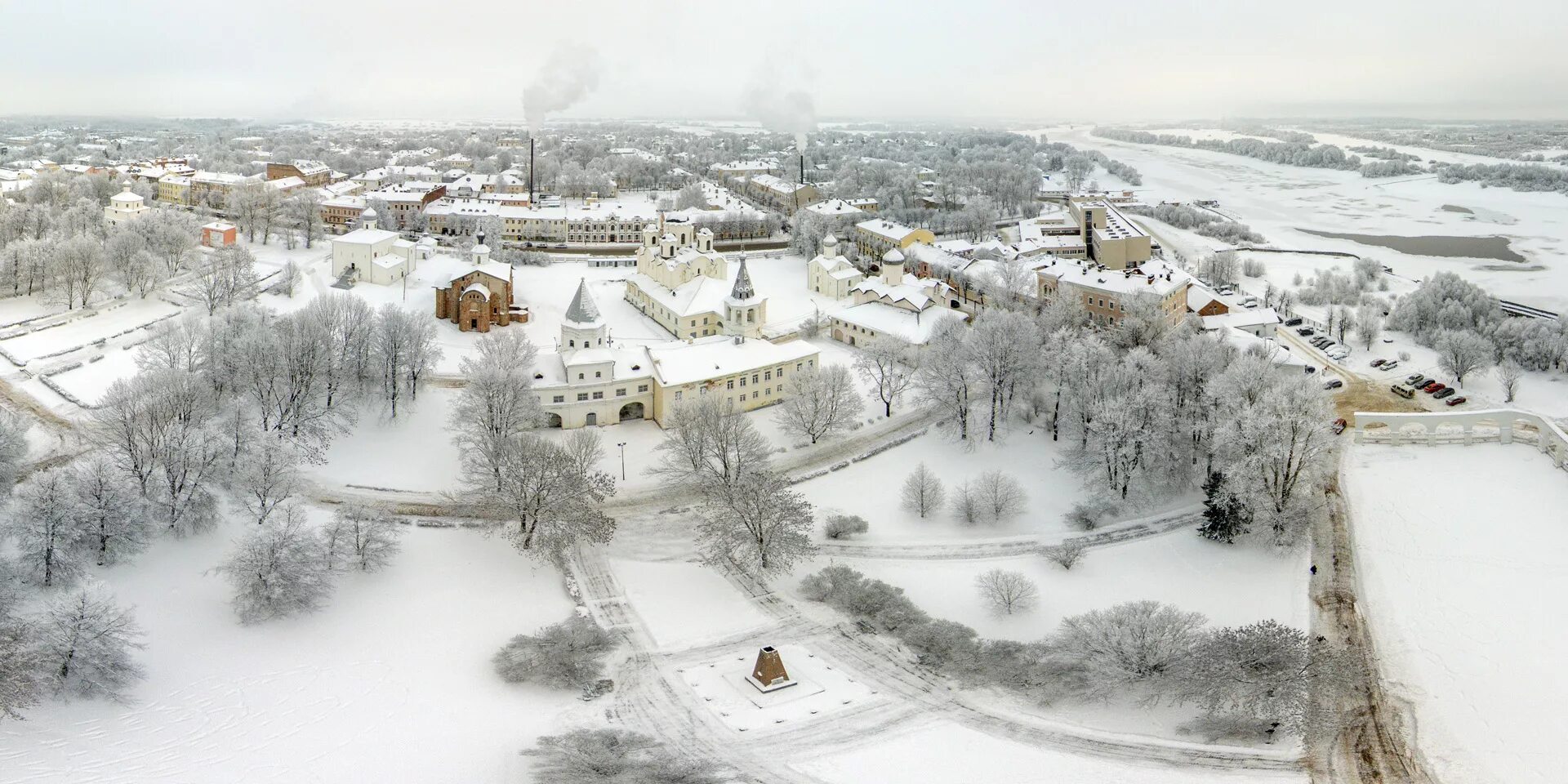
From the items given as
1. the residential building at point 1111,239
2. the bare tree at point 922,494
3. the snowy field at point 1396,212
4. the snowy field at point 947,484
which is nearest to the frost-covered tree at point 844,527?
the snowy field at point 947,484

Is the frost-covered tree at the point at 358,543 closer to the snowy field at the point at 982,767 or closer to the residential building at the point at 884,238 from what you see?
the snowy field at the point at 982,767

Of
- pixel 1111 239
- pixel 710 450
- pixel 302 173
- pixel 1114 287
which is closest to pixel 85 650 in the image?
pixel 710 450

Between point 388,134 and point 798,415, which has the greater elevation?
point 388,134

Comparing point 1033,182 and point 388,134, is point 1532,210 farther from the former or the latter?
point 388,134

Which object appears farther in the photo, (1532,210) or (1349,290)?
(1532,210)

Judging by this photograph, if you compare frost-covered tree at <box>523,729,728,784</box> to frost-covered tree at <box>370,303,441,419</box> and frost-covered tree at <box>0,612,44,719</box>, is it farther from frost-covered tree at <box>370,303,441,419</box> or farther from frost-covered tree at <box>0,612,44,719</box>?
frost-covered tree at <box>370,303,441,419</box>

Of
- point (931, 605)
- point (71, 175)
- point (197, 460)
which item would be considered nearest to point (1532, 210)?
point (931, 605)
